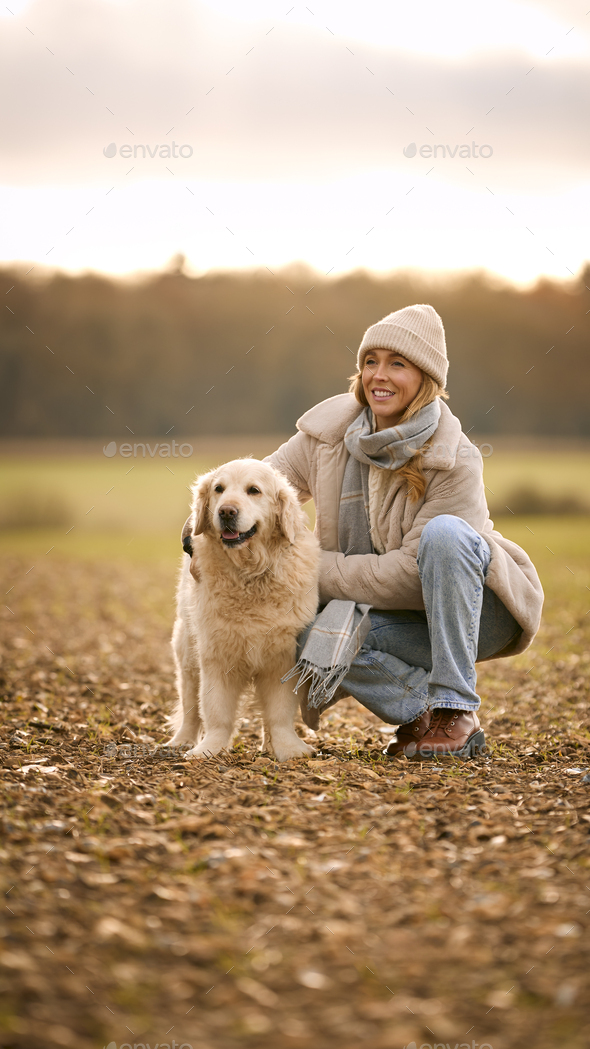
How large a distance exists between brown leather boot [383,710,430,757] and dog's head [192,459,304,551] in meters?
1.05

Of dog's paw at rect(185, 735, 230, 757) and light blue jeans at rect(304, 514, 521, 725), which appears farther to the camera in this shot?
dog's paw at rect(185, 735, 230, 757)

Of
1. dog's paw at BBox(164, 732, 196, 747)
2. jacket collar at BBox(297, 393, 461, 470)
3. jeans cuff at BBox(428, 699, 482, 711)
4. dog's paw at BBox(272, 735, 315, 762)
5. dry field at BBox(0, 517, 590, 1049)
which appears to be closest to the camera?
dry field at BBox(0, 517, 590, 1049)

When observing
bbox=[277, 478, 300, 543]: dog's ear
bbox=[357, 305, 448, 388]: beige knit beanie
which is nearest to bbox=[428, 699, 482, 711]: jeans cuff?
bbox=[277, 478, 300, 543]: dog's ear

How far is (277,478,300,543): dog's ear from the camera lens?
3.88m

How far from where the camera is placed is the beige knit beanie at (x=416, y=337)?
3945 millimetres

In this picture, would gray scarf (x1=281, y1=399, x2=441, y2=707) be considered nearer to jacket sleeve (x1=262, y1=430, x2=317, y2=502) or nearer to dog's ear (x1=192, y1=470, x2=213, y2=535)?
jacket sleeve (x1=262, y1=430, x2=317, y2=502)

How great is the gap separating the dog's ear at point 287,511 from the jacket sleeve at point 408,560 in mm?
347

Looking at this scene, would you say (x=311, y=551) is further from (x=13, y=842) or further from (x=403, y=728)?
(x=13, y=842)

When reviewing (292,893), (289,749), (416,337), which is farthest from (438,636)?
(292,893)

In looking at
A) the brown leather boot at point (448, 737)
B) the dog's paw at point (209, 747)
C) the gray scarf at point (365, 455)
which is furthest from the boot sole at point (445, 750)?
the gray scarf at point (365, 455)

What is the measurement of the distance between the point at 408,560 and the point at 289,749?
104 centimetres

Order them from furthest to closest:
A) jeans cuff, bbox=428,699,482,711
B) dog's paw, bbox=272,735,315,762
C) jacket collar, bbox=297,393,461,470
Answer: jacket collar, bbox=297,393,461,470 < dog's paw, bbox=272,735,315,762 < jeans cuff, bbox=428,699,482,711

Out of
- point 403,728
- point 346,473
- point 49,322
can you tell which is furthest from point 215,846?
point 49,322

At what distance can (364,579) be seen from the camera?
3.97m
